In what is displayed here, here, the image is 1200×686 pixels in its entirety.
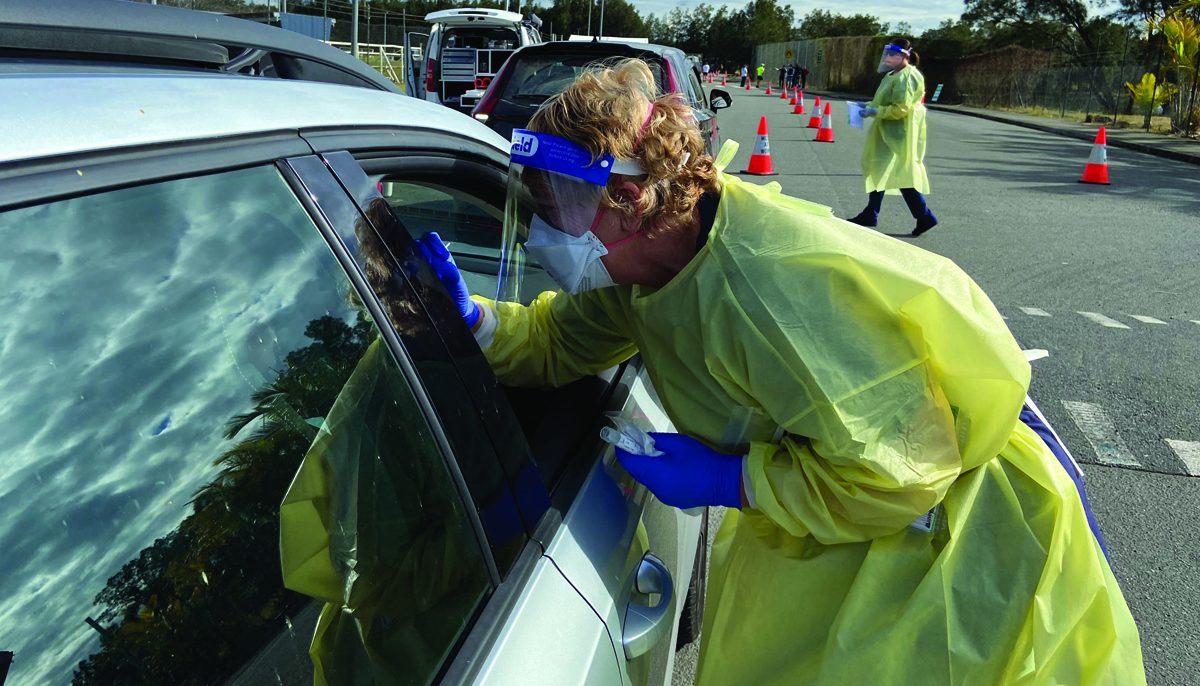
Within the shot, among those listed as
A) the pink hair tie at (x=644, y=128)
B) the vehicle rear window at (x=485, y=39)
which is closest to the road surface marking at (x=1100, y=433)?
the pink hair tie at (x=644, y=128)

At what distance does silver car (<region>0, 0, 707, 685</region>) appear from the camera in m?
0.78

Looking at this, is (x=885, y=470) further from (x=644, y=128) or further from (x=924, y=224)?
(x=924, y=224)

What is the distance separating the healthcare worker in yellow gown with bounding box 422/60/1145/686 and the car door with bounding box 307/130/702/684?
9cm

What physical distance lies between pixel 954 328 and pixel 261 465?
1.00 metres

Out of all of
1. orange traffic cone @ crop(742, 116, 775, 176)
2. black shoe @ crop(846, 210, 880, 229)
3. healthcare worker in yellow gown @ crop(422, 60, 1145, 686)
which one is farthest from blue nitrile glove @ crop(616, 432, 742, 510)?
orange traffic cone @ crop(742, 116, 775, 176)

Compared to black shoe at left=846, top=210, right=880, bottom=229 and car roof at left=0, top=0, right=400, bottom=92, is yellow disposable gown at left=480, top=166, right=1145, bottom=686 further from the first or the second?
black shoe at left=846, top=210, right=880, bottom=229

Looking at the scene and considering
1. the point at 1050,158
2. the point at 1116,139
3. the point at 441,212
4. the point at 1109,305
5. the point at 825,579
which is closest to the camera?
the point at 825,579

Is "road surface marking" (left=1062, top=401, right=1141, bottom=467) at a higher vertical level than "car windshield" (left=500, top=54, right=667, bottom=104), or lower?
lower

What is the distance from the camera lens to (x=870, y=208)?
8.61 metres

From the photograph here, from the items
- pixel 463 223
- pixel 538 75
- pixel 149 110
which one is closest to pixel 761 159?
pixel 538 75

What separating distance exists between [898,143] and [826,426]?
7.64 metres

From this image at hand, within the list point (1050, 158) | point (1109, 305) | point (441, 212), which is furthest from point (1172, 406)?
point (1050, 158)

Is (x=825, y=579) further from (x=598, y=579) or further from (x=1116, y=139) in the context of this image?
(x=1116, y=139)

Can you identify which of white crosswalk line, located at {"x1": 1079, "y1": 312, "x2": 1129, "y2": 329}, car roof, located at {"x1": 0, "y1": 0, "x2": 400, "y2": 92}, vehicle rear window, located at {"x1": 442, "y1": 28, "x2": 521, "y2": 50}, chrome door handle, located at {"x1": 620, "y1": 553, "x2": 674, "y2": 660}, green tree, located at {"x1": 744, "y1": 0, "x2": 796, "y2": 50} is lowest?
white crosswalk line, located at {"x1": 1079, "y1": 312, "x2": 1129, "y2": 329}
